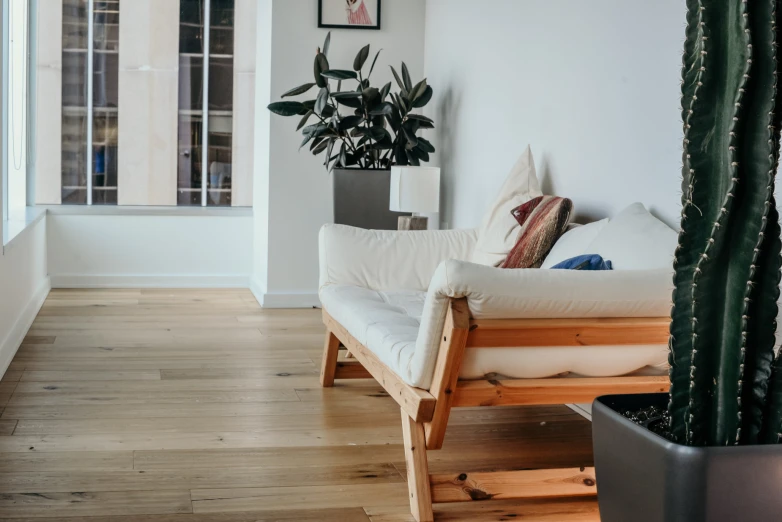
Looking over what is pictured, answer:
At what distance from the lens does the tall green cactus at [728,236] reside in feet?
4.58

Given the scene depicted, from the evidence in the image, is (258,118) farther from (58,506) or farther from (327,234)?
(58,506)

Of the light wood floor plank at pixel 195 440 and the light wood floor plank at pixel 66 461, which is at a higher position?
the light wood floor plank at pixel 66 461

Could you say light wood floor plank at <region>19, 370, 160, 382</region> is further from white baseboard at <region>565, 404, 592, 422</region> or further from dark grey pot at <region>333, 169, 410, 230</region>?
white baseboard at <region>565, 404, 592, 422</region>

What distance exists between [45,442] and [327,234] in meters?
1.36

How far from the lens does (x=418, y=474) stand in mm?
2281

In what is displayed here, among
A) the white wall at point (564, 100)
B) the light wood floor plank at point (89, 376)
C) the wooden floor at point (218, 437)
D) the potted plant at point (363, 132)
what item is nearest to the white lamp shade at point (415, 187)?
the white wall at point (564, 100)

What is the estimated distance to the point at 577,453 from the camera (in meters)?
2.89

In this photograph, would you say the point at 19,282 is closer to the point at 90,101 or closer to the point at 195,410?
the point at 195,410

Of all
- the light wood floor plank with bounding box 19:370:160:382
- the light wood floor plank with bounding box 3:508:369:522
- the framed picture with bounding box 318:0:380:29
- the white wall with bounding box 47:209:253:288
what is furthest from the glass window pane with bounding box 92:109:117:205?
the light wood floor plank with bounding box 3:508:369:522

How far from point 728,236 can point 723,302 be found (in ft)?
0.37

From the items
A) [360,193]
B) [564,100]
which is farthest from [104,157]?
[564,100]

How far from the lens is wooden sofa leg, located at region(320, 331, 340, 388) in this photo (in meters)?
3.60

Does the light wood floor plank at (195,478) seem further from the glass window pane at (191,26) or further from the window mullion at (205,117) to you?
the glass window pane at (191,26)

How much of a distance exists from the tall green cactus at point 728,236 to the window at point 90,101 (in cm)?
545
